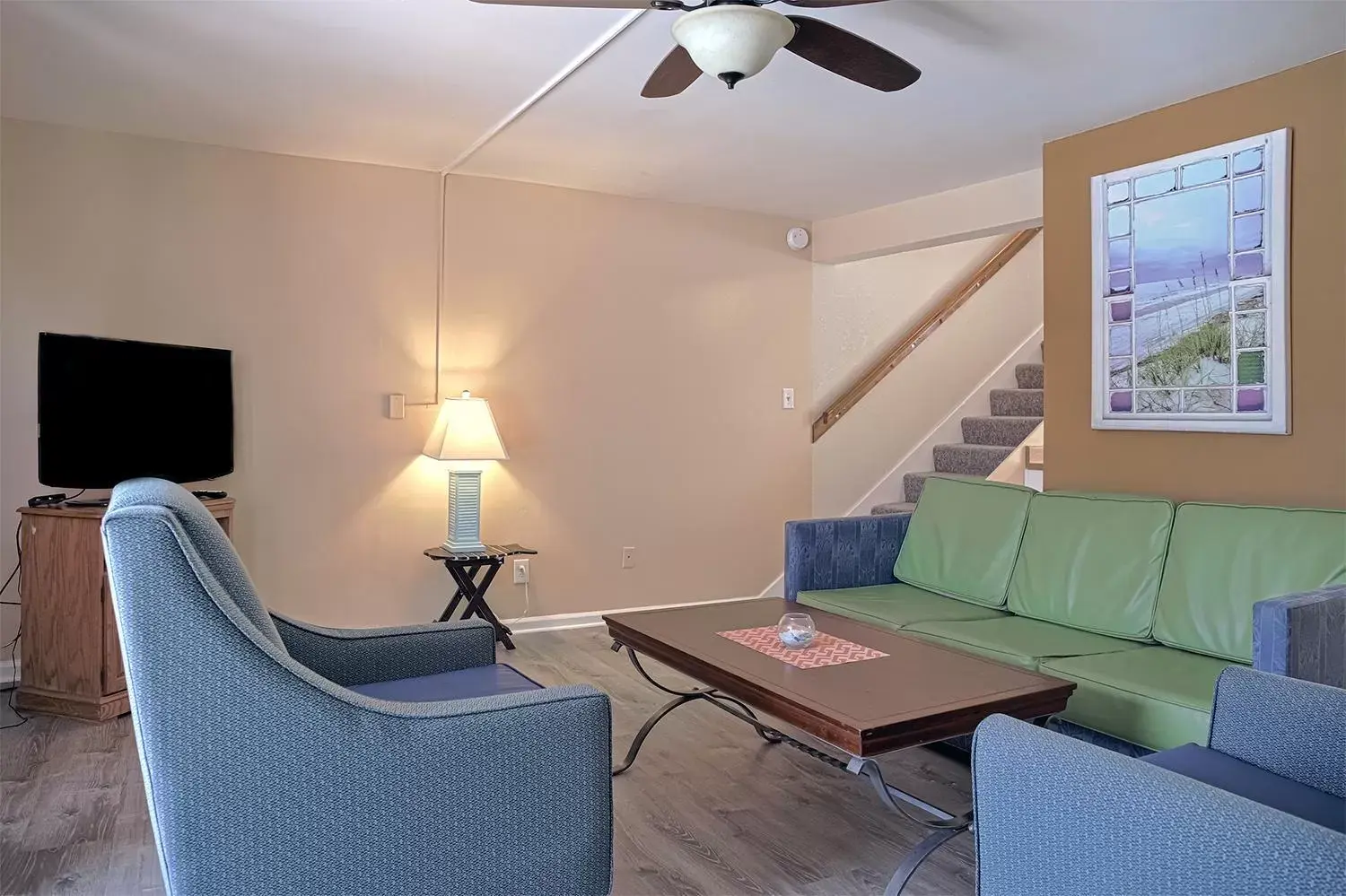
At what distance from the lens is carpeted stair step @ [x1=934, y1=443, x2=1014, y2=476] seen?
222 inches

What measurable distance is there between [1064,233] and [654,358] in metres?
2.23

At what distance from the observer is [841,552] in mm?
3773

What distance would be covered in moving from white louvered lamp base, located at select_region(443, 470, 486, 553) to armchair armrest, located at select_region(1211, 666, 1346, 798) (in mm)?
3286

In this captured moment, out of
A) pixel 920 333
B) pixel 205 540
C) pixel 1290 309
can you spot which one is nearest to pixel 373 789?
pixel 205 540

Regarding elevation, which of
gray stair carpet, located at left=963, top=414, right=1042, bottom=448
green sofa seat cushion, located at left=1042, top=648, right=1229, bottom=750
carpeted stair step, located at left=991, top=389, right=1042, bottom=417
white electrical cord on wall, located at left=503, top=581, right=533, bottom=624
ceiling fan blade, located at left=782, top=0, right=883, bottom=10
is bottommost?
white electrical cord on wall, located at left=503, top=581, right=533, bottom=624

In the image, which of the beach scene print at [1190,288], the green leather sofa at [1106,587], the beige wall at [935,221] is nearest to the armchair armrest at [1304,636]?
the green leather sofa at [1106,587]

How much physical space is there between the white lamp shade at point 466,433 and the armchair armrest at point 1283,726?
320 cm

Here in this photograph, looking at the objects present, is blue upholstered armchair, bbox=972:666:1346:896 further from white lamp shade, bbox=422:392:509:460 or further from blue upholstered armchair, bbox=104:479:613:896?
white lamp shade, bbox=422:392:509:460

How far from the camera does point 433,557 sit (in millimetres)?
4398

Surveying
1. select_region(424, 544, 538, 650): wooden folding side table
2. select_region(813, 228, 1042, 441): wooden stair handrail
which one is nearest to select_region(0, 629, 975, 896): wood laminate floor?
select_region(424, 544, 538, 650): wooden folding side table

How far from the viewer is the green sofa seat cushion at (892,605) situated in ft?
→ 10.7

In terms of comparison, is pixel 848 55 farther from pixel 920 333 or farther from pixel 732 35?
pixel 920 333

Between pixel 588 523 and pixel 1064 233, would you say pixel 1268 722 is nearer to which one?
pixel 1064 233

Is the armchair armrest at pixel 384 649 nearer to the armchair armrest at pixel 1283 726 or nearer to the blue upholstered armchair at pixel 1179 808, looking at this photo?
the blue upholstered armchair at pixel 1179 808
